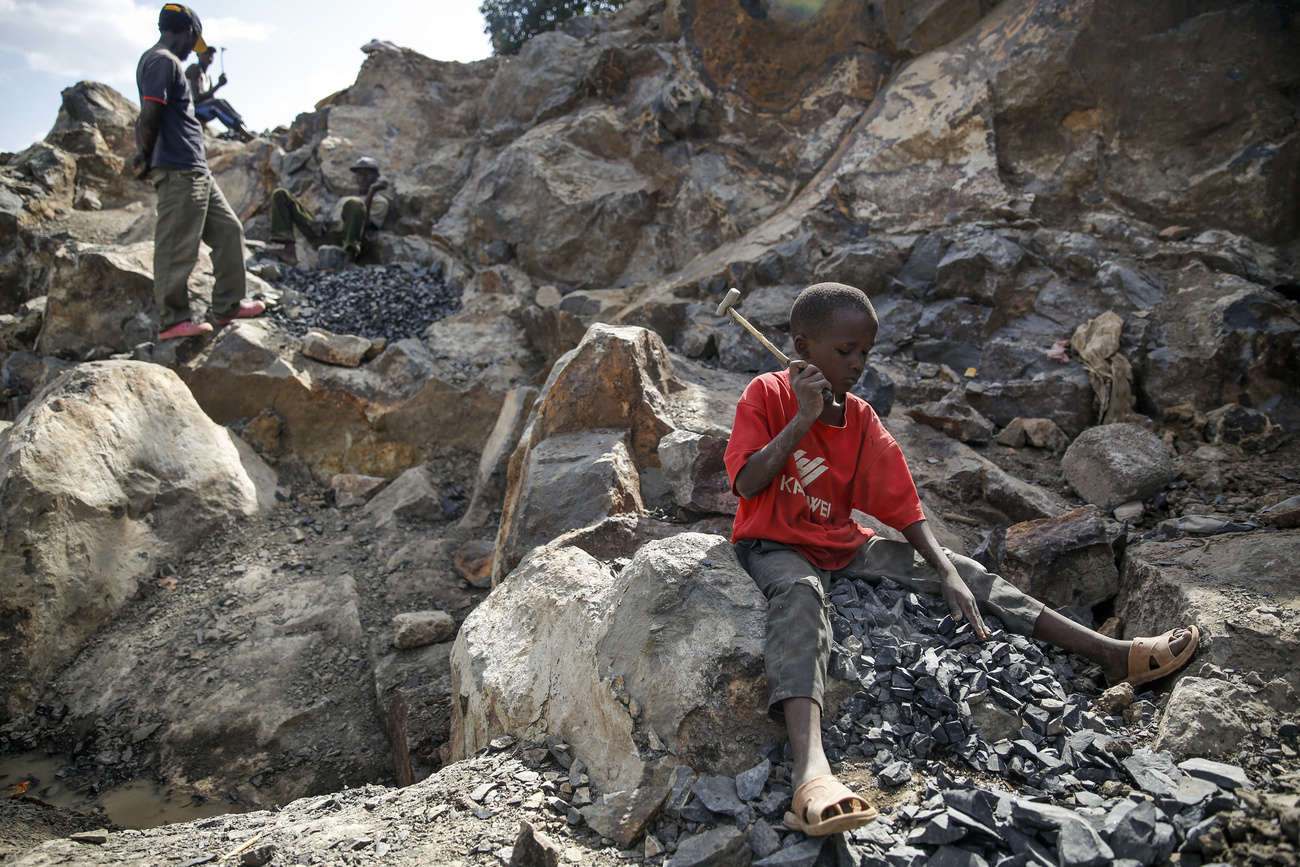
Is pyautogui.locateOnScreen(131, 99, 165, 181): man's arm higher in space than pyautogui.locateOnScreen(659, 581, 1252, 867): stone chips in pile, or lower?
higher

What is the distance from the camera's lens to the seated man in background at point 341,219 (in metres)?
8.30

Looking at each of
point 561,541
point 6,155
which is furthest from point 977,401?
point 6,155

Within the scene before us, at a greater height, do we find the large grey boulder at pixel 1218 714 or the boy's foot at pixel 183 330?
the boy's foot at pixel 183 330

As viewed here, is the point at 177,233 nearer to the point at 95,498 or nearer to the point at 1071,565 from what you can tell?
the point at 95,498

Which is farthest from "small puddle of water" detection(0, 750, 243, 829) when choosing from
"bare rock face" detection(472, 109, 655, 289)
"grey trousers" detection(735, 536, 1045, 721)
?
"bare rock face" detection(472, 109, 655, 289)

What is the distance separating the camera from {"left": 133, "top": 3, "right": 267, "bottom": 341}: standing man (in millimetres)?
5258

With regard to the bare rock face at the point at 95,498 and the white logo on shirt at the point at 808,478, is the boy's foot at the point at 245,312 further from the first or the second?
the white logo on shirt at the point at 808,478

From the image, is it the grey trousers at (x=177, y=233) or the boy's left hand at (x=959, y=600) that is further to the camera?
the grey trousers at (x=177, y=233)

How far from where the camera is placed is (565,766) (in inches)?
83.0

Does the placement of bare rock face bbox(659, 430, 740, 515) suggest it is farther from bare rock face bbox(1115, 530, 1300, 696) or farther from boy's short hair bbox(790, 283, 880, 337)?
bare rock face bbox(1115, 530, 1300, 696)

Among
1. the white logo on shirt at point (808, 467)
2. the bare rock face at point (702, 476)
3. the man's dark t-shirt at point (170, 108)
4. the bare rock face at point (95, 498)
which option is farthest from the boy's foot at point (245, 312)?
the white logo on shirt at point (808, 467)

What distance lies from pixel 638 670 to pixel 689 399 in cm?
245

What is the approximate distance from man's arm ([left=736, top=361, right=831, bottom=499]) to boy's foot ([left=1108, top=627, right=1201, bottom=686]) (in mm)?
1241

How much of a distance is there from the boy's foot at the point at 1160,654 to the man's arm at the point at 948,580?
0.43 m
